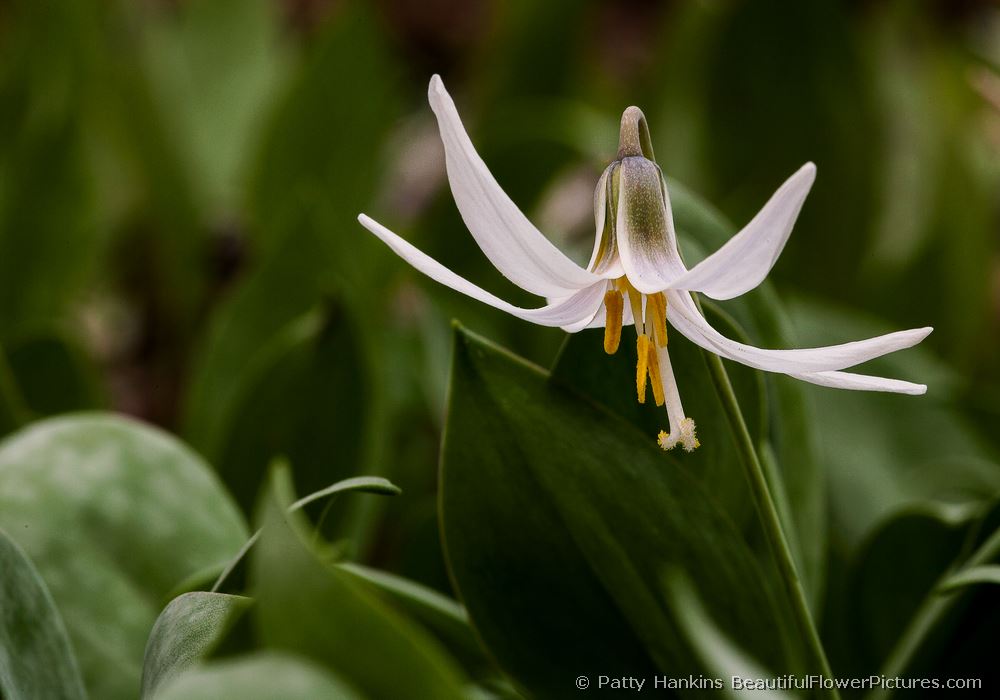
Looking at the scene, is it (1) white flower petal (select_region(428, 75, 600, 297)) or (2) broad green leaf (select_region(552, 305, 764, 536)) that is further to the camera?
(2) broad green leaf (select_region(552, 305, 764, 536))

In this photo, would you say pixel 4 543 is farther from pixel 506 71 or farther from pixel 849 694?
pixel 506 71

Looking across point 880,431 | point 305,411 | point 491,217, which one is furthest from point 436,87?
point 880,431

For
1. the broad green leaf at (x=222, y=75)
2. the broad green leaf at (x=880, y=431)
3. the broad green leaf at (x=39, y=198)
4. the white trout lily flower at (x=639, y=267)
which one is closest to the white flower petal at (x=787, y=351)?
the white trout lily flower at (x=639, y=267)

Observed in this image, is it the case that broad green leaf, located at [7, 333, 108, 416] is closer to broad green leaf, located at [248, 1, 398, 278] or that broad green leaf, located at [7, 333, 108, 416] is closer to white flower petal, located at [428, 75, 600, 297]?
broad green leaf, located at [248, 1, 398, 278]

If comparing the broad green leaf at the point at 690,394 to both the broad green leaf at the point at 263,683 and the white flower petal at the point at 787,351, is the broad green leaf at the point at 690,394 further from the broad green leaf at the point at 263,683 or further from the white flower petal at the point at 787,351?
the broad green leaf at the point at 263,683

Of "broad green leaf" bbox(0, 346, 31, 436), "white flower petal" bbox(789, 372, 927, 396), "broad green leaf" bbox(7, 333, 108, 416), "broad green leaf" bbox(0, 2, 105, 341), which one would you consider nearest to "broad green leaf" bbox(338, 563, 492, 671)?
"white flower petal" bbox(789, 372, 927, 396)

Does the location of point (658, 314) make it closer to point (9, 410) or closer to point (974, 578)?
point (974, 578)
